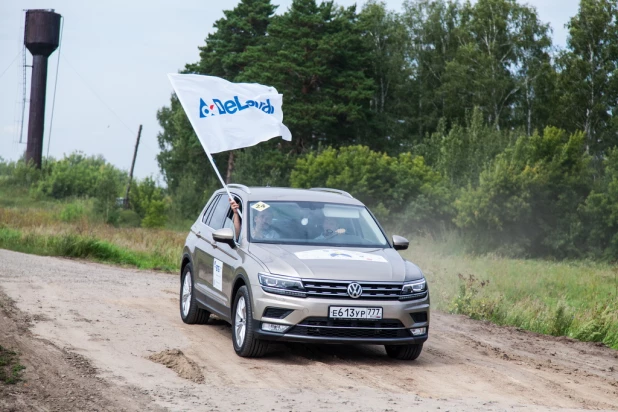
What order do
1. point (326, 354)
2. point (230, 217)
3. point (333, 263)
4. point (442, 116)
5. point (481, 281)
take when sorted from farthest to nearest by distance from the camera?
1. point (442, 116)
2. point (481, 281)
3. point (230, 217)
4. point (326, 354)
5. point (333, 263)

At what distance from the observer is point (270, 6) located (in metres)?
69.7

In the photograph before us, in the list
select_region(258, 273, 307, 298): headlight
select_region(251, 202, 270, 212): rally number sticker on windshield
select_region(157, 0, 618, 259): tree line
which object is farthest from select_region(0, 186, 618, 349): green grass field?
select_region(258, 273, 307, 298): headlight

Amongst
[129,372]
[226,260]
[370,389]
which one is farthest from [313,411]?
[226,260]

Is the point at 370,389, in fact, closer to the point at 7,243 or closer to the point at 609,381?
the point at 609,381

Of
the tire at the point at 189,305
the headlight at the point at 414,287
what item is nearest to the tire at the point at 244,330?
the headlight at the point at 414,287

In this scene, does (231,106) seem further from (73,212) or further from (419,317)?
(73,212)

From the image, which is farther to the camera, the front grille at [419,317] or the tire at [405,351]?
the tire at [405,351]

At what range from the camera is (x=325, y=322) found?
9633 mm

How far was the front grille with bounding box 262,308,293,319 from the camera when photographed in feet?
31.6

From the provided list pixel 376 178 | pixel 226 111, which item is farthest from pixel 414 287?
pixel 376 178

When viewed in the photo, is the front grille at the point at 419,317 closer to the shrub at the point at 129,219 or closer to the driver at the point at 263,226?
the driver at the point at 263,226

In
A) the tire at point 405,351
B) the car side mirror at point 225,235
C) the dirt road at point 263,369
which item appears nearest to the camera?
the dirt road at point 263,369

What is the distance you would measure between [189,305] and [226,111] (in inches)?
132

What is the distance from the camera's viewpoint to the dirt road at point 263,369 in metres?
7.91
